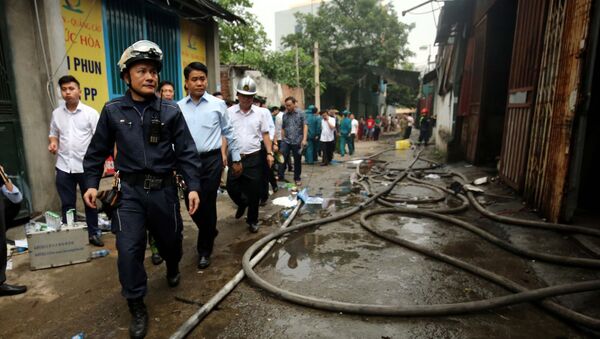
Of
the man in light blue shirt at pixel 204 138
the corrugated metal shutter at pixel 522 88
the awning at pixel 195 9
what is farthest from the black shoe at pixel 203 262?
the awning at pixel 195 9

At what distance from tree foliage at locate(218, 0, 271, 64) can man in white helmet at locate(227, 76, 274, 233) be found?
13.7 m

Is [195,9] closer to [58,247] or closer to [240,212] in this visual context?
[240,212]

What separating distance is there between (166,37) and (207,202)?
218 inches

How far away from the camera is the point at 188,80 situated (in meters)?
3.56

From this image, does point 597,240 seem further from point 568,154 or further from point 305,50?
point 305,50

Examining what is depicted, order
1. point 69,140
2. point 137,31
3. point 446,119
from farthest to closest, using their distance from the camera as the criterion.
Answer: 1. point 446,119
2. point 137,31
3. point 69,140

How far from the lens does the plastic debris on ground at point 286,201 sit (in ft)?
20.5

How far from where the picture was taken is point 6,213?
3160mm

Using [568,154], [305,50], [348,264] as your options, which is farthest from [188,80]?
[305,50]

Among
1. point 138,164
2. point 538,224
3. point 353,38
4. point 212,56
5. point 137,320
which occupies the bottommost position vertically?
point 137,320

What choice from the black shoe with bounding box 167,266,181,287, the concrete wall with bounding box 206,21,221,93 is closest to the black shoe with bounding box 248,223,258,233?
the black shoe with bounding box 167,266,181,287

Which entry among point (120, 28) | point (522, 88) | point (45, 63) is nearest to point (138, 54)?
point (45, 63)

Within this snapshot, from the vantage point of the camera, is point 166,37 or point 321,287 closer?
point 321,287

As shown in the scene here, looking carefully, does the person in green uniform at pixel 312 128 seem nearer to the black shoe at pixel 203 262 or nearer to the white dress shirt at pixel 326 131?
the white dress shirt at pixel 326 131
